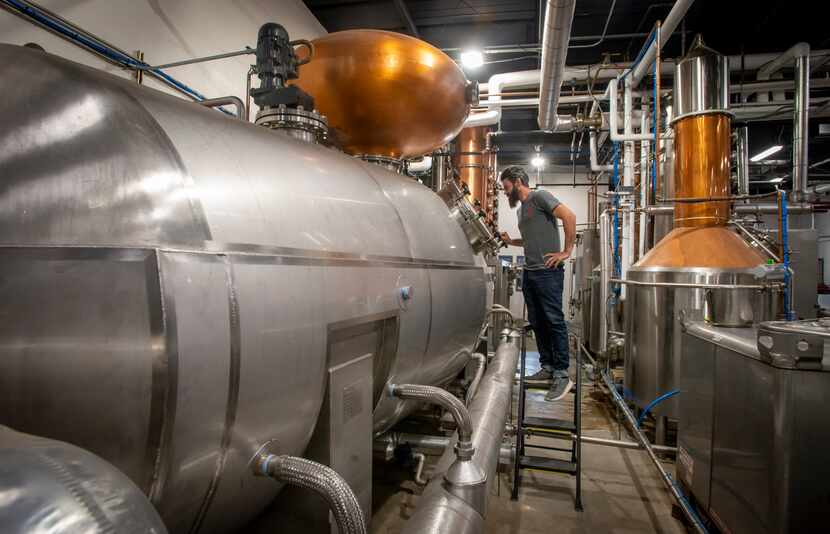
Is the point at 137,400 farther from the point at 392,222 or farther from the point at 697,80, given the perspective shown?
the point at 697,80

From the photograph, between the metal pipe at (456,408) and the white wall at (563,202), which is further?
the white wall at (563,202)

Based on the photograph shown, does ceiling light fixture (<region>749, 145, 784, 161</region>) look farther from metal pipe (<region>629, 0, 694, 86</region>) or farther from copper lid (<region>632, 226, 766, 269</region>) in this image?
copper lid (<region>632, 226, 766, 269</region>)

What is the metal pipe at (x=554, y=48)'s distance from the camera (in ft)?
7.09

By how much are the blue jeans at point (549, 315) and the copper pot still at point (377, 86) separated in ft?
4.21

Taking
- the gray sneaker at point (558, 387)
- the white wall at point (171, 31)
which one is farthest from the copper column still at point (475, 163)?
the white wall at point (171, 31)

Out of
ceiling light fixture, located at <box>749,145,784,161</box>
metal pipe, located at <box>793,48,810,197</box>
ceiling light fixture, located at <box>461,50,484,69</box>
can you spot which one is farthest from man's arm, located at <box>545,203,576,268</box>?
ceiling light fixture, located at <box>749,145,784,161</box>

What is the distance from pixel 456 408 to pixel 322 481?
1.44 feet

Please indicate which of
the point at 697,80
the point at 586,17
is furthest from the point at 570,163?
the point at 697,80

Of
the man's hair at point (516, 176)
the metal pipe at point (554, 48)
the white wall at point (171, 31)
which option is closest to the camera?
the white wall at point (171, 31)

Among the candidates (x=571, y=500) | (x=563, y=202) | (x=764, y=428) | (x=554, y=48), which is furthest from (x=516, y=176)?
(x=563, y=202)

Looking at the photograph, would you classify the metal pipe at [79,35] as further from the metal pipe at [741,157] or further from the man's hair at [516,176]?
the metal pipe at [741,157]

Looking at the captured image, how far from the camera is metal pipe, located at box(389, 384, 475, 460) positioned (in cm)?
103

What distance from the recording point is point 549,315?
2.59m

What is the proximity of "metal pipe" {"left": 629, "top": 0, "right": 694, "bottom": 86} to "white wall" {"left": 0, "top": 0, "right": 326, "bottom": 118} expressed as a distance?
8.51ft
